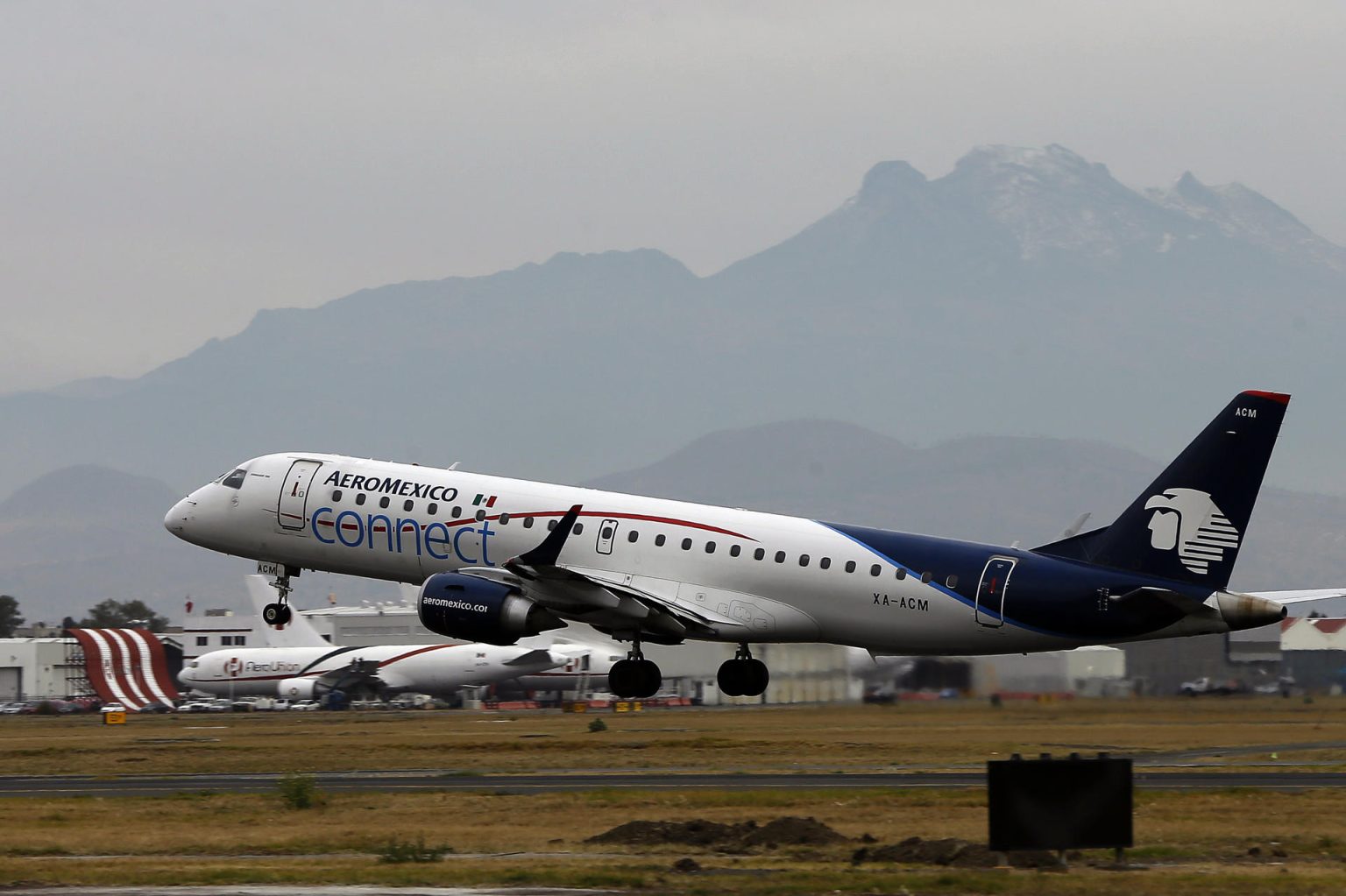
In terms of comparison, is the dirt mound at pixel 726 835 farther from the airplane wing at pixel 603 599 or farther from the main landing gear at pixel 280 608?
the main landing gear at pixel 280 608

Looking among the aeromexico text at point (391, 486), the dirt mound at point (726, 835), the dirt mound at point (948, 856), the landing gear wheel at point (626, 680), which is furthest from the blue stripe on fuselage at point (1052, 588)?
the dirt mound at point (948, 856)

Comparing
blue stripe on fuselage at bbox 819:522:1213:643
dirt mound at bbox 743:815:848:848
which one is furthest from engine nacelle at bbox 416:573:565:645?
dirt mound at bbox 743:815:848:848

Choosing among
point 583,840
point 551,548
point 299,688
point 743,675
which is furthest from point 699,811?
point 299,688

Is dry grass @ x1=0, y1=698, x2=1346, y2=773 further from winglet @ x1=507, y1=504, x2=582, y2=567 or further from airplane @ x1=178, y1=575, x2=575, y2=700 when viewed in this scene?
airplane @ x1=178, y1=575, x2=575, y2=700

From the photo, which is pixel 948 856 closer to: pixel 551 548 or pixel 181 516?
pixel 551 548

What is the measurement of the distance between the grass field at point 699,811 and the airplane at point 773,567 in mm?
4996

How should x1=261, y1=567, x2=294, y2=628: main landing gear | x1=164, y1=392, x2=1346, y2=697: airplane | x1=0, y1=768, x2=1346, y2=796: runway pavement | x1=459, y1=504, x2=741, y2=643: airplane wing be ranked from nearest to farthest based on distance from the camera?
x1=0, y1=768, x2=1346, y2=796: runway pavement
x1=164, y1=392, x2=1346, y2=697: airplane
x1=459, y1=504, x2=741, y2=643: airplane wing
x1=261, y1=567, x2=294, y2=628: main landing gear

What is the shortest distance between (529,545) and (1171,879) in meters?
22.9

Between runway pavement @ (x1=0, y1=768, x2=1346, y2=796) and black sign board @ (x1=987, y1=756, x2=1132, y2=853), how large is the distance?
13.4 meters

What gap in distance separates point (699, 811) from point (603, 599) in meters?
9.49

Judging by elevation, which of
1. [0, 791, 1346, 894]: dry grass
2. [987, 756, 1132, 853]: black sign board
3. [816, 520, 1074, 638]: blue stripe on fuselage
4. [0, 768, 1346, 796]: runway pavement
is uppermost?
[816, 520, 1074, 638]: blue stripe on fuselage

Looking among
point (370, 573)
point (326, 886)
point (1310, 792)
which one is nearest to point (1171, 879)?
point (326, 886)

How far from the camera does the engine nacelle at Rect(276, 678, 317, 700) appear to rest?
109 metres

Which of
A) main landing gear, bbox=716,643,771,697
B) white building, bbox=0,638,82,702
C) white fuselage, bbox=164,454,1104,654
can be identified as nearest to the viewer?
white fuselage, bbox=164,454,1104,654
